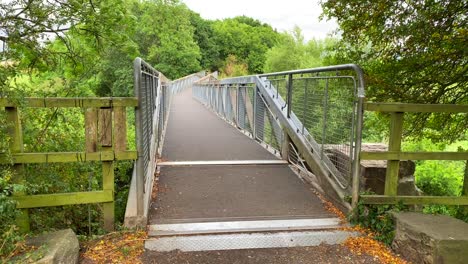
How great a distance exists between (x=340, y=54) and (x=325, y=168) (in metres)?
3.07

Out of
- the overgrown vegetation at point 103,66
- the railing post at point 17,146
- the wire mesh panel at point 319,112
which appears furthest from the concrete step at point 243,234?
the railing post at point 17,146

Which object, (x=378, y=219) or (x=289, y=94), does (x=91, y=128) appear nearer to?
(x=378, y=219)

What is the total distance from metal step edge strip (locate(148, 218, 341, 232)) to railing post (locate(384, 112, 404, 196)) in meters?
0.59

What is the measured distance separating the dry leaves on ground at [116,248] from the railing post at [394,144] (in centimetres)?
231

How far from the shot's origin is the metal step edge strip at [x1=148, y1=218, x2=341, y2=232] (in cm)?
346

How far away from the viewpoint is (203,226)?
3512mm

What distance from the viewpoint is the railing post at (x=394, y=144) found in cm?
344

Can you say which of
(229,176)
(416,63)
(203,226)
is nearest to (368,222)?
(203,226)

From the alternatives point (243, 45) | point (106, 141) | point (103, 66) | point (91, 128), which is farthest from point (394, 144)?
point (243, 45)

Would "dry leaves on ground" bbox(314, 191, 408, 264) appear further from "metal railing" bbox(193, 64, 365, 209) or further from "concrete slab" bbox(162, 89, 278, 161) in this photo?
"concrete slab" bbox(162, 89, 278, 161)

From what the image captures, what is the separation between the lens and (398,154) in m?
3.46

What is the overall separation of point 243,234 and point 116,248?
109 cm

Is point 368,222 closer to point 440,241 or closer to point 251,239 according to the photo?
point 440,241

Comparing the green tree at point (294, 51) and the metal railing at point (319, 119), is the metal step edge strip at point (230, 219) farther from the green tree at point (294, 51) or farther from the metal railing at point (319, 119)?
the green tree at point (294, 51)
